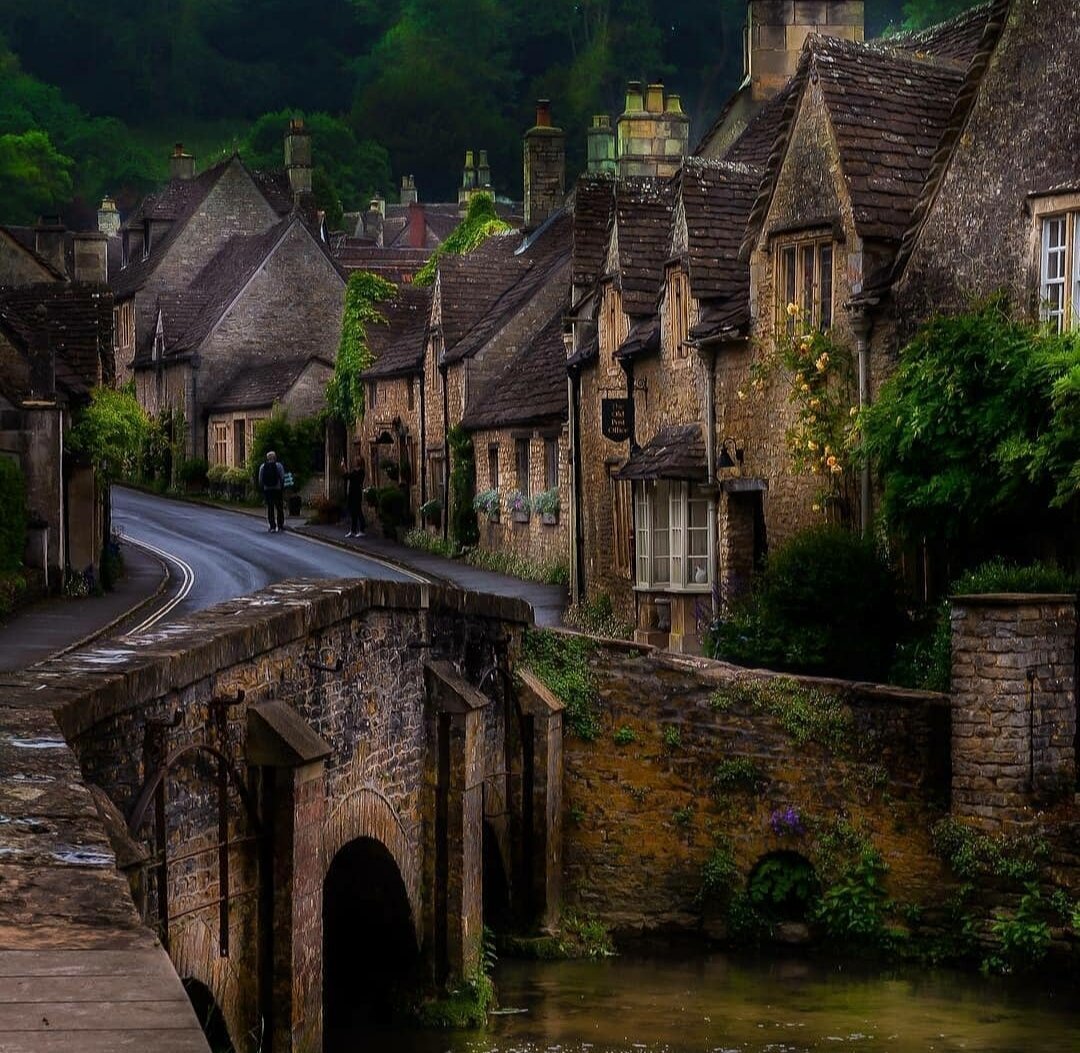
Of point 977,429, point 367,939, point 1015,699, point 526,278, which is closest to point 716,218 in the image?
point 977,429

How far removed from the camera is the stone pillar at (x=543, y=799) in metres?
22.8

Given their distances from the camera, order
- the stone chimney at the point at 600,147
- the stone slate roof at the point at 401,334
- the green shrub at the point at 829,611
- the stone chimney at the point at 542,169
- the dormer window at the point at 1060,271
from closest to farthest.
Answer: the dormer window at the point at 1060,271, the green shrub at the point at 829,611, the stone slate roof at the point at 401,334, the stone chimney at the point at 542,169, the stone chimney at the point at 600,147

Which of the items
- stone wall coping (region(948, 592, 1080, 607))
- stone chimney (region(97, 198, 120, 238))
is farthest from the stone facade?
stone chimney (region(97, 198, 120, 238))

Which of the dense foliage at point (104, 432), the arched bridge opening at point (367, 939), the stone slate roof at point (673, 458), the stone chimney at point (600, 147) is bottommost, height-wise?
the arched bridge opening at point (367, 939)

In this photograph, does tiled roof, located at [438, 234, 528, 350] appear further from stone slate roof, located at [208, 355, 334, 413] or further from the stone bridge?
the stone bridge

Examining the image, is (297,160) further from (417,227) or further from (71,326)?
(71,326)

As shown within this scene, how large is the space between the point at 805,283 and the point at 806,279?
5cm

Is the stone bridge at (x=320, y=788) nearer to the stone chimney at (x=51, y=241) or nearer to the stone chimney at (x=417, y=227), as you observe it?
the stone chimney at (x=51, y=241)

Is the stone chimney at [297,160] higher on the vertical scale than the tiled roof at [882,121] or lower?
higher

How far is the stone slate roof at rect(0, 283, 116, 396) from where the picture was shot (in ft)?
131

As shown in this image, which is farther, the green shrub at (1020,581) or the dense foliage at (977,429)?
the dense foliage at (977,429)

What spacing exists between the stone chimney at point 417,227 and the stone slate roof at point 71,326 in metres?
61.4

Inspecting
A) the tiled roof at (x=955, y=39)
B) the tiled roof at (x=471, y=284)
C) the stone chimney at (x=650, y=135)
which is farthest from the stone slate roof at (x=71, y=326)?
the tiled roof at (x=955, y=39)

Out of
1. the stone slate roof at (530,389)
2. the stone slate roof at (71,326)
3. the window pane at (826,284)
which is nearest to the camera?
the window pane at (826,284)
